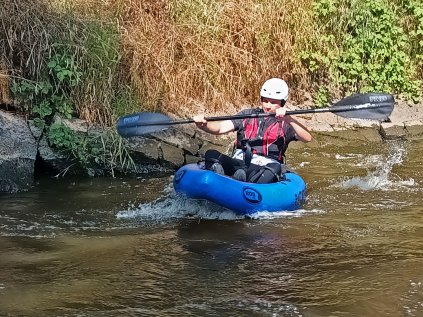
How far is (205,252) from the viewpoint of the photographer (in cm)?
492

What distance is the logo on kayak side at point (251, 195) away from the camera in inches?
219

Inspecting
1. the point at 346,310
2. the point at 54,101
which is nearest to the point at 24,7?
the point at 54,101

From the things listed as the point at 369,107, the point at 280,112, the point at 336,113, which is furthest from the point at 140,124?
the point at 369,107

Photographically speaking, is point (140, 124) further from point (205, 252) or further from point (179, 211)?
point (205, 252)

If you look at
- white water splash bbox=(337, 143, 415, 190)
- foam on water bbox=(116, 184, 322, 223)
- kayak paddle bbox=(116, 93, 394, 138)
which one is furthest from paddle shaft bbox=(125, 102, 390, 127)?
white water splash bbox=(337, 143, 415, 190)

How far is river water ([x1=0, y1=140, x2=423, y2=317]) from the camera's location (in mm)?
4004

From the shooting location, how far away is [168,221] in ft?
18.6

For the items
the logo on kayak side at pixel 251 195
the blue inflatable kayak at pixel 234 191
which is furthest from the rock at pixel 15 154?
the logo on kayak side at pixel 251 195

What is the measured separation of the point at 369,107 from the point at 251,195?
4.56ft

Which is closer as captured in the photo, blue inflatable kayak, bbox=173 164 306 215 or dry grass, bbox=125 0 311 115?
blue inflatable kayak, bbox=173 164 306 215

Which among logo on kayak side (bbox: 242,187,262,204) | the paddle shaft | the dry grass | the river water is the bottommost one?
the river water

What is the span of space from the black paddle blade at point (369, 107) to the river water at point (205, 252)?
66 centimetres

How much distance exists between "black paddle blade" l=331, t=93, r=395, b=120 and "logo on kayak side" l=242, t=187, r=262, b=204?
1115 mm

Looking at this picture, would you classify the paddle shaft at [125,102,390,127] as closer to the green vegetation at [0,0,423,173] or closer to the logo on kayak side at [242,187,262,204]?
the logo on kayak side at [242,187,262,204]
